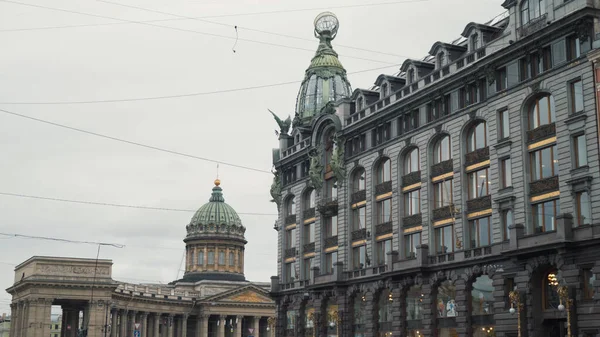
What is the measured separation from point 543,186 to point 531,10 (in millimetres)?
12990

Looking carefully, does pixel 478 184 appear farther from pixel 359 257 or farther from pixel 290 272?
pixel 290 272

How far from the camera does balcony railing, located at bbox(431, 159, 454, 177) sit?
75812 mm

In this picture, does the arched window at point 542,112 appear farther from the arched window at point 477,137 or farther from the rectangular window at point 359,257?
the rectangular window at point 359,257

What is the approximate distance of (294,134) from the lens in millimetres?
106750

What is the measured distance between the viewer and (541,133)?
65000 millimetres

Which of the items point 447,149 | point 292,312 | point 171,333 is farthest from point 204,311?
point 447,149

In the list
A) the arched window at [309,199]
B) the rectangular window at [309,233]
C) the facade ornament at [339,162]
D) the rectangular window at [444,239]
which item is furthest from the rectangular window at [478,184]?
the rectangular window at [309,233]

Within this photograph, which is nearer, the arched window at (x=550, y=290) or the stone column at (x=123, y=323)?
the arched window at (x=550, y=290)

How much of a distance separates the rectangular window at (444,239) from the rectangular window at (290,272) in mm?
28647

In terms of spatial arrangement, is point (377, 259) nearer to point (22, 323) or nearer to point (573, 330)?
point (573, 330)

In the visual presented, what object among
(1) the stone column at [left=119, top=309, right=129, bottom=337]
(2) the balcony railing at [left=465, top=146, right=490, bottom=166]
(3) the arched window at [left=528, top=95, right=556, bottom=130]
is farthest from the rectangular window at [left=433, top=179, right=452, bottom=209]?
(1) the stone column at [left=119, top=309, right=129, bottom=337]

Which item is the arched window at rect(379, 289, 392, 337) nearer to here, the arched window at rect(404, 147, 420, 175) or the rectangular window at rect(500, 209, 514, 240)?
the arched window at rect(404, 147, 420, 175)

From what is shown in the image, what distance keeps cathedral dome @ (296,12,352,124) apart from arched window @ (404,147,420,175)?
93.3 ft

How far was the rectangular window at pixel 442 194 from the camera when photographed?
75.6m
